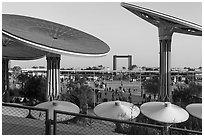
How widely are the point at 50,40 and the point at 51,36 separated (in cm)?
100

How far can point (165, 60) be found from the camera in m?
16.6

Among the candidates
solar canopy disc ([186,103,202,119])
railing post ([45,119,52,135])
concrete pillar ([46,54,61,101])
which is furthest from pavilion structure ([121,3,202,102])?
railing post ([45,119,52,135])

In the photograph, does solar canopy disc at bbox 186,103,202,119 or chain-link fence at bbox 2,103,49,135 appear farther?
solar canopy disc at bbox 186,103,202,119

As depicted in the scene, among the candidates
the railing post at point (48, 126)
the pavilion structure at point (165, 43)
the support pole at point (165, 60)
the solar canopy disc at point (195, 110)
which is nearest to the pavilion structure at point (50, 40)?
the pavilion structure at point (165, 43)

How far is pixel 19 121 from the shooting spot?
226 inches

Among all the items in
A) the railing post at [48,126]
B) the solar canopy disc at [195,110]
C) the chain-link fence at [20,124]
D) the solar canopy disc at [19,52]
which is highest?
the solar canopy disc at [19,52]

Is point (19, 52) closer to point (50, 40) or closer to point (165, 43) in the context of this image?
point (50, 40)

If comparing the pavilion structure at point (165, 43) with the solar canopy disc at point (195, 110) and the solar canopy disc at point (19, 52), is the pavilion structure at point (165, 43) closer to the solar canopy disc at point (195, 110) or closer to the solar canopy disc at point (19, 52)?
the solar canopy disc at point (195, 110)

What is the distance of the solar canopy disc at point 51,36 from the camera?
1218 centimetres

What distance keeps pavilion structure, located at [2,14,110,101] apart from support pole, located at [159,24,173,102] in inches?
141

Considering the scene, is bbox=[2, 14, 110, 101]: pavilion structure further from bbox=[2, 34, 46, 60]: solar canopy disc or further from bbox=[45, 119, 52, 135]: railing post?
bbox=[45, 119, 52, 135]: railing post

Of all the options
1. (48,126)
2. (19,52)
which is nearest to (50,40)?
(19,52)

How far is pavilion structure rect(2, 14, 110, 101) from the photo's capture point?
39.5ft

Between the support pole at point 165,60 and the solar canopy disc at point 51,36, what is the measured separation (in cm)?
362
